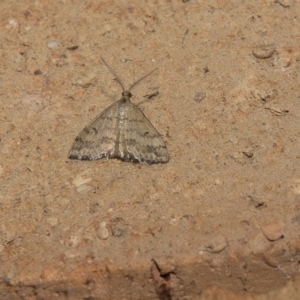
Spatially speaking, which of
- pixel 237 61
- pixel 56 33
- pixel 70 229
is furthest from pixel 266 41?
pixel 70 229

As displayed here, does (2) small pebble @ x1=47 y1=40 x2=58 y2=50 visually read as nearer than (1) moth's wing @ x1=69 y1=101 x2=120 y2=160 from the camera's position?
No

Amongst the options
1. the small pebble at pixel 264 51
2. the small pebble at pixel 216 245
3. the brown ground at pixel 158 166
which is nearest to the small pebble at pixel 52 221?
the brown ground at pixel 158 166

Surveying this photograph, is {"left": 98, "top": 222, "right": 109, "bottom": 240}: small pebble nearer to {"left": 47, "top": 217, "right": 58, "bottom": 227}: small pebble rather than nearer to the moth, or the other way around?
{"left": 47, "top": 217, "right": 58, "bottom": 227}: small pebble

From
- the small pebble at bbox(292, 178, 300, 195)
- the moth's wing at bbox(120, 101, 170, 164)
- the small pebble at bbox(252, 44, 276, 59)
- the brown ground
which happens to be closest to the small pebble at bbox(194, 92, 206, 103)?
the brown ground

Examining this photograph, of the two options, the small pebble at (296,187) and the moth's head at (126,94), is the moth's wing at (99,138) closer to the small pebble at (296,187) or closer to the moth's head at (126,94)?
the moth's head at (126,94)

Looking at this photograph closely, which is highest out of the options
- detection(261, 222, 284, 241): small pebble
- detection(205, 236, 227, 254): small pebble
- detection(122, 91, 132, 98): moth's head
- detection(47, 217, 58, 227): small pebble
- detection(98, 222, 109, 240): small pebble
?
detection(122, 91, 132, 98): moth's head

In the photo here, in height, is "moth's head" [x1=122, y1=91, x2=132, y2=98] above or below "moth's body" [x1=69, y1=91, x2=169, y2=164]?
above

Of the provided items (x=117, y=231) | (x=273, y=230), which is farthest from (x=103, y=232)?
(x=273, y=230)
